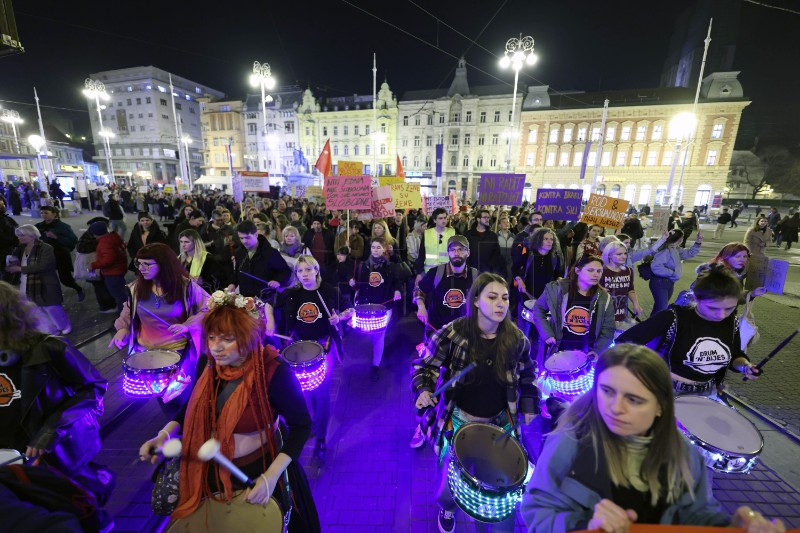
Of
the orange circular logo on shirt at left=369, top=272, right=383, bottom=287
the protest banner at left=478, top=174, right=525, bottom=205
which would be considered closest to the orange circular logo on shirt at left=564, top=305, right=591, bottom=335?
the orange circular logo on shirt at left=369, top=272, right=383, bottom=287

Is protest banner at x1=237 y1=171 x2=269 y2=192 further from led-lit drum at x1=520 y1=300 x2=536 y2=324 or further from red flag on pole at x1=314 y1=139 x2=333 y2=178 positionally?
led-lit drum at x1=520 y1=300 x2=536 y2=324

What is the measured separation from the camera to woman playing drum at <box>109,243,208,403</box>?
3.61 meters

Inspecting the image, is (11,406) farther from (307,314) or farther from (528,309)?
(528,309)

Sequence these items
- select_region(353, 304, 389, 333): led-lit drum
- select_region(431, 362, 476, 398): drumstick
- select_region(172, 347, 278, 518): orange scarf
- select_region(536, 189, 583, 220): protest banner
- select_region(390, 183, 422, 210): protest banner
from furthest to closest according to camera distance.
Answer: select_region(390, 183, 422, 210): protest banner, select_region(536, 189, 583, 220): protest banner, select_region(353, 304, 389, 333): led-lit drum, select_region(431, 362, 476, 398): drumstick, select_region(172, 347, 278, 518): orange scarf

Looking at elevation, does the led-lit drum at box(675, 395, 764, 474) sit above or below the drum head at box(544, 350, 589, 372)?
below

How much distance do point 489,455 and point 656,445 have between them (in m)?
1.00

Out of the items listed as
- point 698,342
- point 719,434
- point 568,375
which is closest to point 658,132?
point 698,342

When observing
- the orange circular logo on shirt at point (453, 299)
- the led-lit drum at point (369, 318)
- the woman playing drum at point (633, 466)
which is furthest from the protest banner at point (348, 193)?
the woman playing drum at point (633, 466)

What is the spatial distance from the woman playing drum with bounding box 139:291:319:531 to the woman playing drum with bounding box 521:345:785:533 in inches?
54.5

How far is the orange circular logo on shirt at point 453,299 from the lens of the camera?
4691 millimetres

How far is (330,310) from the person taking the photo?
427 cm

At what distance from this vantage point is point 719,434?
2.41 metres

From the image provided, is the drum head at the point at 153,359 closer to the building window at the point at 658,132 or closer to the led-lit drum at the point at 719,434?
the led-lit drum at the point at 719,434

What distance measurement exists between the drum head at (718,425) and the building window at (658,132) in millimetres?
53010
